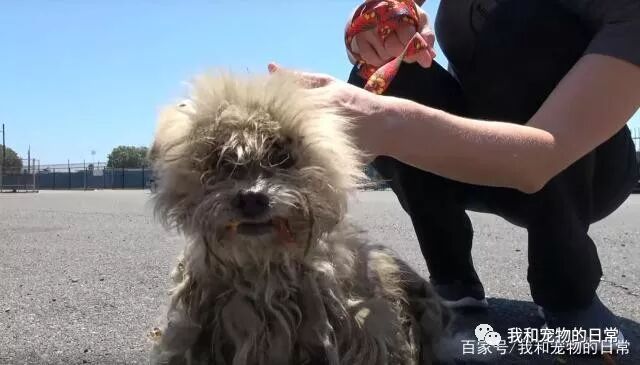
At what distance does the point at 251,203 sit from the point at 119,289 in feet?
5.28

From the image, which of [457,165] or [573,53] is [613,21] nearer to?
[573,53]

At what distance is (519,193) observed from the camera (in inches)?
83.2

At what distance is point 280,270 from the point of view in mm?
1423

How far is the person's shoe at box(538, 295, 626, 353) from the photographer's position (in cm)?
187

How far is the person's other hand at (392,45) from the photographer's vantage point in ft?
6.15

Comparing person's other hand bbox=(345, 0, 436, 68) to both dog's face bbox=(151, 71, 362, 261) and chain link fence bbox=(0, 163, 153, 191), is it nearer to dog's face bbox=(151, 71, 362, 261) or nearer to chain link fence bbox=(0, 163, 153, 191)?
dog's face bbox=(151, 71, 362, 261)

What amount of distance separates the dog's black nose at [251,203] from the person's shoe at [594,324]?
1.09 m

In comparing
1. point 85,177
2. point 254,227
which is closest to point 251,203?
point 254,227

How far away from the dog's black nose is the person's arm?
0.36 meters

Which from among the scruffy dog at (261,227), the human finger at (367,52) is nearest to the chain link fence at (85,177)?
the human finger at (367,52)

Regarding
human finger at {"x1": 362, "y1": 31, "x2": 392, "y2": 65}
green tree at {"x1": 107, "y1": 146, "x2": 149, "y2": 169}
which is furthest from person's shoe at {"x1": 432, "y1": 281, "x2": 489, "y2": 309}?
green tree at {"x1": 107, "y1": 146, "x2": 149, "y2": 169}

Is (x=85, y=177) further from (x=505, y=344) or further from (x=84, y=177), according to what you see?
(x=505, y=344)

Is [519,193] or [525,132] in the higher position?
[525,132]

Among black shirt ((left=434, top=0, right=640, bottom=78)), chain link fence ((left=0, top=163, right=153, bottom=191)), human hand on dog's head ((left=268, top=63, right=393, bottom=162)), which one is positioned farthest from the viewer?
chain link fence ((left=0, top=163, right=153, bottom=191))
